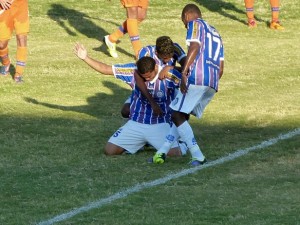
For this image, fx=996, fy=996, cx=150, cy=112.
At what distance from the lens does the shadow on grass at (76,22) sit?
60.9ft

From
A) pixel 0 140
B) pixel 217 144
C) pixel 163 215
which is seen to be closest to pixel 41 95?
pixel 0 140

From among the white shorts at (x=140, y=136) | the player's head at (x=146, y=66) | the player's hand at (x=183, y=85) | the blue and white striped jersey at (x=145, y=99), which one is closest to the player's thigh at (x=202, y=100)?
the player's hand at (x=183, y=85)

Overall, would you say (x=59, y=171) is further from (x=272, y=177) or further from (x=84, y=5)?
(x=84, y=5)

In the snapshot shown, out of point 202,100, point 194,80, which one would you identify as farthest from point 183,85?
point 202,100

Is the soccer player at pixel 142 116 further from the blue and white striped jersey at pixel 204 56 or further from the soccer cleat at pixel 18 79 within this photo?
the soccer cleat at pixel 18 79

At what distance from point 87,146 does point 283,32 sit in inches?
337

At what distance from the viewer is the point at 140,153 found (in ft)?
35.1

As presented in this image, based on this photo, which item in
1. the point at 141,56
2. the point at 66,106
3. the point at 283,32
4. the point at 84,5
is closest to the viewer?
the point at 141,56

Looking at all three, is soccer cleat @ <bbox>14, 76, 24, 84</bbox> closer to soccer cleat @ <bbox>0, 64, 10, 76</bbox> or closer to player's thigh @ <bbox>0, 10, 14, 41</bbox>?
→ soccer cleat @ <bbox>0, 64, 10, 76</bbox>

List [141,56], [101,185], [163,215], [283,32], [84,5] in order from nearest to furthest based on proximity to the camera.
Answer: [163,215] < [101,185] < [141,56] < [283,32] < [84,5]

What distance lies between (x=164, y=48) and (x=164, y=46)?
21 mm

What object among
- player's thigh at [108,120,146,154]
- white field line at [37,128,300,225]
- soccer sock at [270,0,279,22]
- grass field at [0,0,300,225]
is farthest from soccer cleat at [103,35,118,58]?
player's thigh at [108,120,146,154]

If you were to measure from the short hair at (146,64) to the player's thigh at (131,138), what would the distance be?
0.75 meters

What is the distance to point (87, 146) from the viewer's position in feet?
35.8
